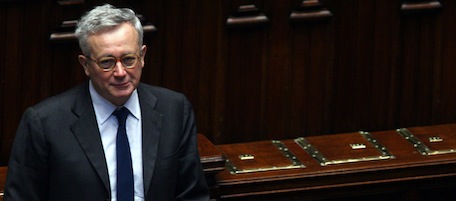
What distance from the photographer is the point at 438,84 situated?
5.29 m

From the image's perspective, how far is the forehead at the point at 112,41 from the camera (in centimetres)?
384

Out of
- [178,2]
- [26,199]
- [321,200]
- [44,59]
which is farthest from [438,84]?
[26,199]

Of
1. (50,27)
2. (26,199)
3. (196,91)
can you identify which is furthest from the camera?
(196,91)

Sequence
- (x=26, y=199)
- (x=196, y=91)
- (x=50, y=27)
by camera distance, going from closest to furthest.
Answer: (x=26, y=199), (x=50, y=27), (x=196, y=91)

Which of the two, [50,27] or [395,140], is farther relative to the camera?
[395,140]

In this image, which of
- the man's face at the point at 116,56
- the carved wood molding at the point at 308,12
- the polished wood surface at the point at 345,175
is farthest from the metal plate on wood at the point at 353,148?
the man's face at the point at 116,56

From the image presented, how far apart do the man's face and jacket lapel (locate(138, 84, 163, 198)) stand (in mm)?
133

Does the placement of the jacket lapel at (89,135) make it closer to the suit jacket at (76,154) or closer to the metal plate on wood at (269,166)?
the suit jacket at (76,154)

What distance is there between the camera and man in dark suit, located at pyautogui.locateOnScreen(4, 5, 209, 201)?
386cm

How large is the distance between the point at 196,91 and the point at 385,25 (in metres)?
0.67

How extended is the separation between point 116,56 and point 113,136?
24 centimetres

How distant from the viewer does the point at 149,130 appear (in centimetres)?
403

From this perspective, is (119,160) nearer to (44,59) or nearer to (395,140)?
(44,59)

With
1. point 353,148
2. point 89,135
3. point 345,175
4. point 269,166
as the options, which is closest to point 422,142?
point 353,148
